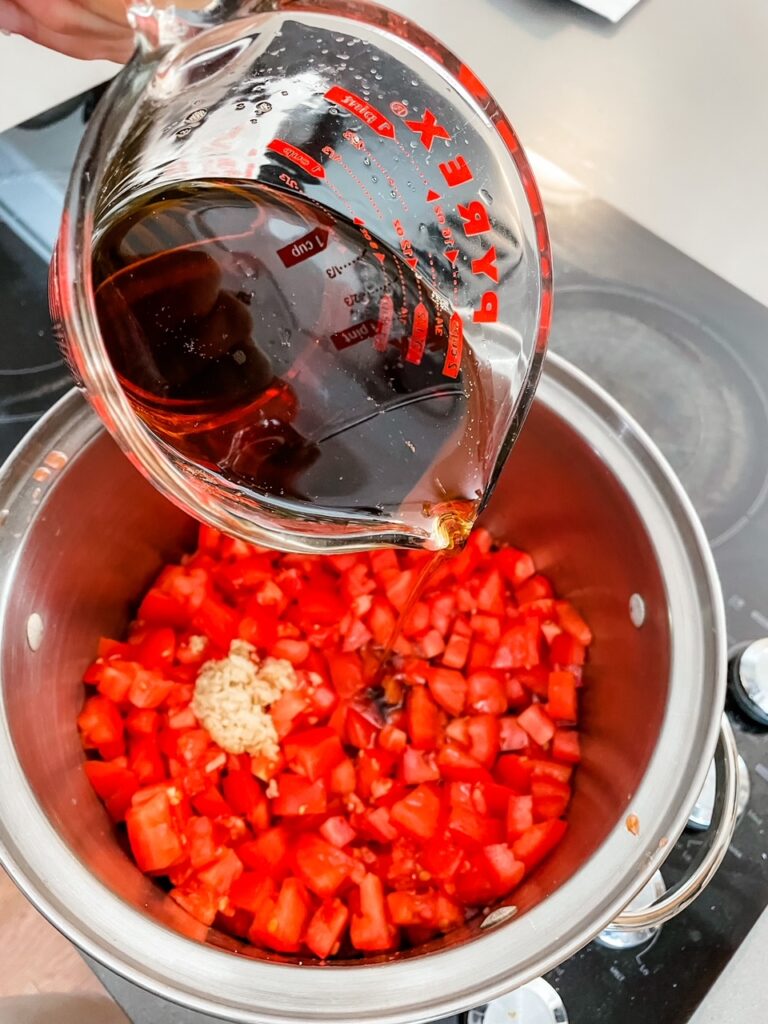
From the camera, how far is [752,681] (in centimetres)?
125

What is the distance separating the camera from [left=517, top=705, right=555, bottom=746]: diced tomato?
52.2 inches

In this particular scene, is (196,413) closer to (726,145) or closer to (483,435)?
(483,435)

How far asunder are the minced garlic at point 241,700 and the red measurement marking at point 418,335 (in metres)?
0.61

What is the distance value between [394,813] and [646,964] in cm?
40

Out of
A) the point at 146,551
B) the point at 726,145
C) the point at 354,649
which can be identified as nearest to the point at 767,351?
the point at 726,145

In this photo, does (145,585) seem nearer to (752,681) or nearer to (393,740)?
(393,740)

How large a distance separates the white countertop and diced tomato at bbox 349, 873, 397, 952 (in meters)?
1.33

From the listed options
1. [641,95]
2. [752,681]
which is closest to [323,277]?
[752,681]

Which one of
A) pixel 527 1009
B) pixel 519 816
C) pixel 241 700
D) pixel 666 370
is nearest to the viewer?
pixel 527 1009

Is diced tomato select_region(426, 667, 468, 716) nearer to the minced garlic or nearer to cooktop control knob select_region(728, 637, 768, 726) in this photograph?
the minced garlic

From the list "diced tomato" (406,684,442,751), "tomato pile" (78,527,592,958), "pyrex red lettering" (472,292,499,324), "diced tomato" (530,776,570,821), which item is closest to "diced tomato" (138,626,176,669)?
"tomato pile" (78,527,592,958)

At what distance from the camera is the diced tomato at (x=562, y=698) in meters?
1.33

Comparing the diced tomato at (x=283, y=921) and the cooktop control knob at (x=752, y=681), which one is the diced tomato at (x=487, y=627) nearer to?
the cooktop control knob at (x=752, y=681)

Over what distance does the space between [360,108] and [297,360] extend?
29 centimetres
